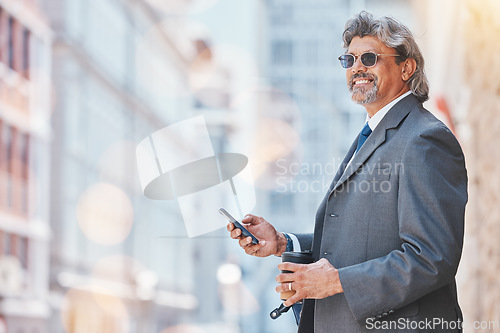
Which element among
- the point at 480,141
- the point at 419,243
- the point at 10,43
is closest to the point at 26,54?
the point at 10,43

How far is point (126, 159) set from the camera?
35.7 metres

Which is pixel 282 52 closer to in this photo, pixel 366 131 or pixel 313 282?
pixel 366 131

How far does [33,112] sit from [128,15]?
1232 centimetres

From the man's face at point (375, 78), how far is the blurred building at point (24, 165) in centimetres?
2227

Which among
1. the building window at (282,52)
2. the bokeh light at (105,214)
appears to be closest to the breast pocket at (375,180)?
the bokeh light at (105,214)

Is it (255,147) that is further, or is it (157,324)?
(255,147)

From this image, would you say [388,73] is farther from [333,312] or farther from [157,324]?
[157,324]

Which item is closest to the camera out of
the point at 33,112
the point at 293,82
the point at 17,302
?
the point at 17,302

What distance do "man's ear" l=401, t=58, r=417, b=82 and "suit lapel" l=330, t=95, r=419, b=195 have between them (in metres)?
0.09

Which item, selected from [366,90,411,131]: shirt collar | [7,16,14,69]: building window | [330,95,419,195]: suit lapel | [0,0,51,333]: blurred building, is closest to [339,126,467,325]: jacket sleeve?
[330,95,419,195]: suit lapel

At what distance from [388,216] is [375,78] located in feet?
1.67

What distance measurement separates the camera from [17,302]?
24188mm

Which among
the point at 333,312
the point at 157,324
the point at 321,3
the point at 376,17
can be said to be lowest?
the point at 157,324

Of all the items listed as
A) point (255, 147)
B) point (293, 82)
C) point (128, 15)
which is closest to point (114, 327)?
A: point (128, 15)
